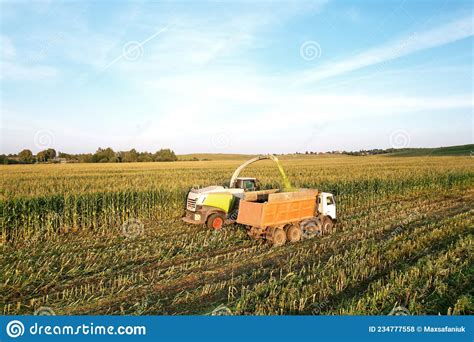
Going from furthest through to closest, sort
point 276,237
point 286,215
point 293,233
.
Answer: point 293,233, point 286,215, point 276,237

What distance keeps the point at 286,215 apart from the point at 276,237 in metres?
0.85

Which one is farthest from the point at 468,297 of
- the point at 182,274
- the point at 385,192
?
the point at 385,192

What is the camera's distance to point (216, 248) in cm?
1057

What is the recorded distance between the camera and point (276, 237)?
10.6m

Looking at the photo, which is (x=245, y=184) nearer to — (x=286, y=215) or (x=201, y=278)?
(x=286, y=215)

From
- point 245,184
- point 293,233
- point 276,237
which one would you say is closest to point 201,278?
point 276,237

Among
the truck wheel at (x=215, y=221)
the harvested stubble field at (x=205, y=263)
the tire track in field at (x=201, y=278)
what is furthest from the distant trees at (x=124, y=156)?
the tire track in field at (x=201, y=278)

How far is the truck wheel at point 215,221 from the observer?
1255 centimetres

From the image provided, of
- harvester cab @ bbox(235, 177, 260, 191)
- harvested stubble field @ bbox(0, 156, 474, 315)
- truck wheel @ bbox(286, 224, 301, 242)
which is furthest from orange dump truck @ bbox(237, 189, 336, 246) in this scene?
harvester cab @ bbox(235, 177, 260, 191)

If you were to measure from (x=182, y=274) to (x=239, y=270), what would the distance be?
1379mm

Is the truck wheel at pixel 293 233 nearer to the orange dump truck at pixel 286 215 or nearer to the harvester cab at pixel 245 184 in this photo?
the orange dump truck at pixel 286 215

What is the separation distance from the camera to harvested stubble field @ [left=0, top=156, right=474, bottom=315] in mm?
6582

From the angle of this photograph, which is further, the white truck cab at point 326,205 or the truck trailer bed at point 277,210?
the white truck cab at point 326,205

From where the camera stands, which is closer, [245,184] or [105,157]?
[245,184]
